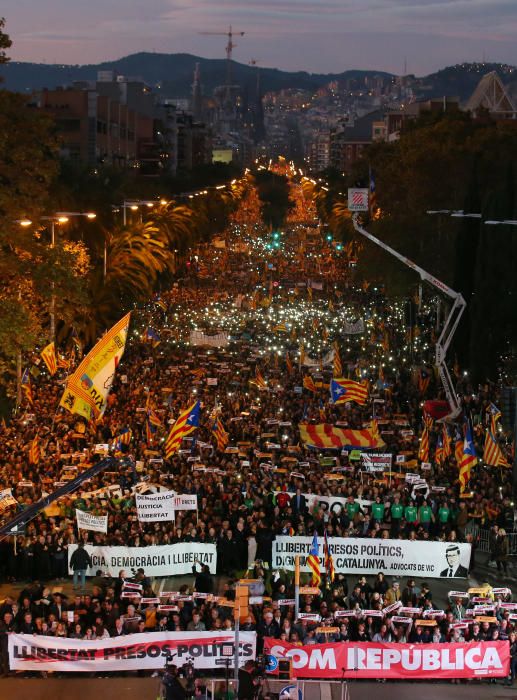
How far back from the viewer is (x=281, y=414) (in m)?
36.1

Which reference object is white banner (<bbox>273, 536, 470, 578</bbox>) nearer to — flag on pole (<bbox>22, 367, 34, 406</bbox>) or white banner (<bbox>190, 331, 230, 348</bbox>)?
flag on pole (<bbox>22, 367, 34, 406</bbox>)

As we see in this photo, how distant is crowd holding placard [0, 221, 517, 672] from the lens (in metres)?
19.4

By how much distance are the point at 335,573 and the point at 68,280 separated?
44.2ft

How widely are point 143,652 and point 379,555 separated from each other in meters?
6.18

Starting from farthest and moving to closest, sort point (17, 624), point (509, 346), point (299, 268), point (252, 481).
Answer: point (299, 268), point (509, 346), point (252, 481), point (17, 624)

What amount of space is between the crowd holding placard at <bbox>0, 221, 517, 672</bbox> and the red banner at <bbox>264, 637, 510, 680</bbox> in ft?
1.34

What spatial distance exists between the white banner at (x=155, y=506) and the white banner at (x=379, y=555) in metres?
2.19

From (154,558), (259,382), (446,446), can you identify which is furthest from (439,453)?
(259,382)

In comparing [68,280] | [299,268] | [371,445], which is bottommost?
[299,268]

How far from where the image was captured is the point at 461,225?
2078 inches

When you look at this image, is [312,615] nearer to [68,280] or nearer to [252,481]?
[252,481]

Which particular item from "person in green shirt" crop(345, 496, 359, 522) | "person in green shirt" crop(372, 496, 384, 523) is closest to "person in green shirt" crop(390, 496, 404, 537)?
"person in green shirt" crop(372, 496, 384, 523)

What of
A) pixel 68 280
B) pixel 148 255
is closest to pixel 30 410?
pixel 68 280

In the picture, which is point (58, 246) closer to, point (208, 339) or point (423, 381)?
point (423, 381)
